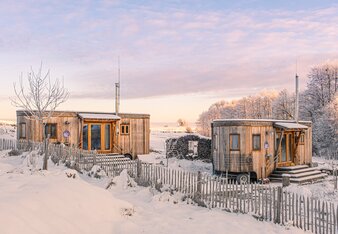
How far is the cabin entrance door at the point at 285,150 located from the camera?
75.3ft

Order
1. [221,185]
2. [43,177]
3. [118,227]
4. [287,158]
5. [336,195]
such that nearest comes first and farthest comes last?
1. [118,227]
2. [43,177]
3. [221,185]
4. [336,195]
5. [287,158]

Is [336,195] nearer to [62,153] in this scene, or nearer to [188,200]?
[188,200]

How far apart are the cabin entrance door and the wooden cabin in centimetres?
984

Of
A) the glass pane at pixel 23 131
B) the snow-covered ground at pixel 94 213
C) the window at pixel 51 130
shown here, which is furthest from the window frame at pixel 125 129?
the snow-covered ground at pixel 94 213

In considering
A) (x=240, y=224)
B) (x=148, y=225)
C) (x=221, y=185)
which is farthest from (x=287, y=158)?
(x=148, y=225)

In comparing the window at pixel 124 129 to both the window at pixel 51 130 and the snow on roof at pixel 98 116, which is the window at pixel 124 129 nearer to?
the snow on roof at pixel 98 116

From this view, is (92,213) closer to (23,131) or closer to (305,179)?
(23,131)

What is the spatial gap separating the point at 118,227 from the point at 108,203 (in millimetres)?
1262

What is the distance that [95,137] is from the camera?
77.5 ft

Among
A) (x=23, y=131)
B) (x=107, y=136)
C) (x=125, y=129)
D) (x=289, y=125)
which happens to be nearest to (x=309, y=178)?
(x=289, y=125)

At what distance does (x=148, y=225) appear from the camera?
10117 mm

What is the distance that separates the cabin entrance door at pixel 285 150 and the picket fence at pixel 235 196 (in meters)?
8.80

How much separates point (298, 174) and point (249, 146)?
385 cm

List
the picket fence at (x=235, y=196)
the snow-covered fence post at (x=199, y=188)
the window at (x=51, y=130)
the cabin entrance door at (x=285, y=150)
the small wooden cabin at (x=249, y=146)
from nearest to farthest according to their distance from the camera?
1. the picket fence at (x=235, y=196)
2. the snow-covered fence post at (x=199, y=188)
3. the small wooden cabin at (x=249, y=146)
4. the window at (x=51, y=130)
5. the cabin entrance door at (x=285, y=150)
